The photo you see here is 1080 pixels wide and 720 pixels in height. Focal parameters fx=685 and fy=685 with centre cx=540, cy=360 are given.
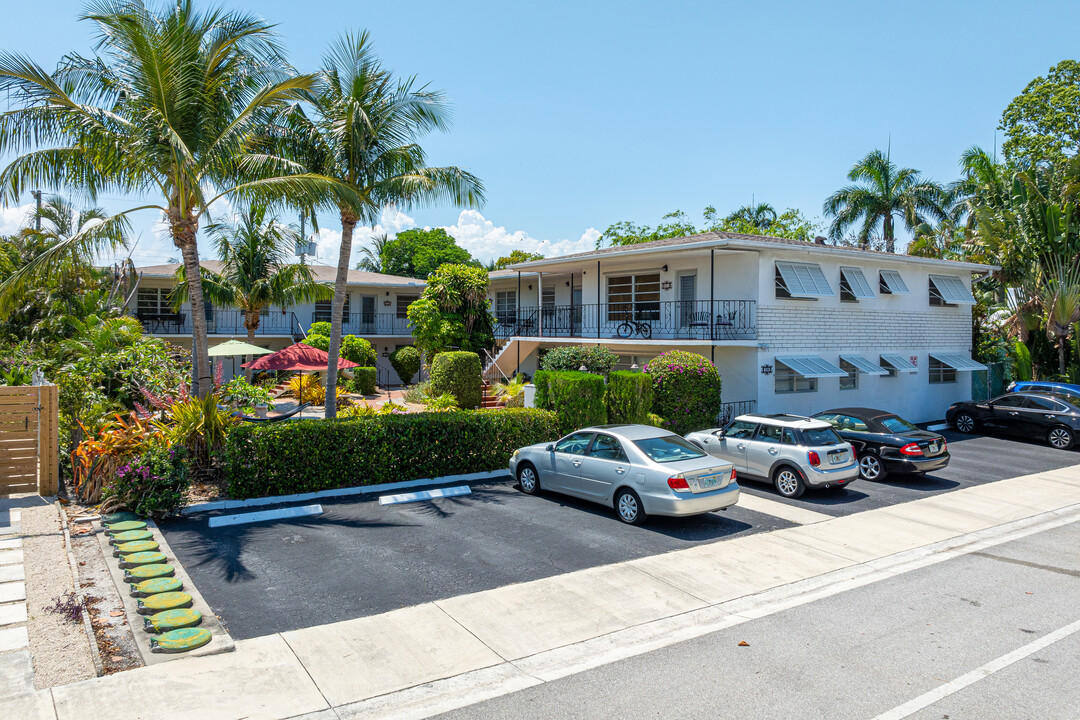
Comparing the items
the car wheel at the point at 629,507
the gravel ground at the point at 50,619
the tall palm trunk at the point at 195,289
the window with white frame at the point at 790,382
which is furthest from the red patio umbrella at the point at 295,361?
the window with white frame at the point at 790,382

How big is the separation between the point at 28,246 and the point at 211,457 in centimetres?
1852

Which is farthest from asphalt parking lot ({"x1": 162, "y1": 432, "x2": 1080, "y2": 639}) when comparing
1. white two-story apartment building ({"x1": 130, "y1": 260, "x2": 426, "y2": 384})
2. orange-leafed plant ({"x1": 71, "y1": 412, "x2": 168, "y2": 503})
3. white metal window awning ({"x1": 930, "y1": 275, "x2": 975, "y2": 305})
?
white two-story apartment building ({"x1": 130, "y1": 260, "x2": 426, "y2": 384})

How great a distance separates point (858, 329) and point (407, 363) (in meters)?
18.1

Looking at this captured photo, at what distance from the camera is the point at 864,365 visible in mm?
21172

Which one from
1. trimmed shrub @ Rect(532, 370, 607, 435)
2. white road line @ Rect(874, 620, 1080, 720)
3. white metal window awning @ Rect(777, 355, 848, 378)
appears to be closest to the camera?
white road line @ Rect(874, 620, 1080, 720)

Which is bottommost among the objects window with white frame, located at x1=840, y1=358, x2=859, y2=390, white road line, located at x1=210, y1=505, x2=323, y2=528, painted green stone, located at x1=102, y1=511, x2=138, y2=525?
white road line, located at x1=210, y1=505, x2=323, y2=528

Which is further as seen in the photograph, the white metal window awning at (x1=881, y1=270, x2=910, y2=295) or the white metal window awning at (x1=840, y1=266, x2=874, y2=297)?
the white metal window awning at (x1=881, y1=270, x2=910, y2=295)

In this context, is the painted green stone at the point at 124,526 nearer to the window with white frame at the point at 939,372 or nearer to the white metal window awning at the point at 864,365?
the white metal window awning at the point at 864,365

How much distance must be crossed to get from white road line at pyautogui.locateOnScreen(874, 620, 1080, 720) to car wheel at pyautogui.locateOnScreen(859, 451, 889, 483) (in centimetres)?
728

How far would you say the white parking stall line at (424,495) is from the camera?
37.9 feet

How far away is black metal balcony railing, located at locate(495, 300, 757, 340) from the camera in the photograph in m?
19.7

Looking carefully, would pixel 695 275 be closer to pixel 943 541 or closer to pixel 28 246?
pixel 943 541

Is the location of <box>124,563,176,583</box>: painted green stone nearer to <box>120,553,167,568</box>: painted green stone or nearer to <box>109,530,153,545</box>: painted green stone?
<box>120,553,167,568</box>: painted green stone

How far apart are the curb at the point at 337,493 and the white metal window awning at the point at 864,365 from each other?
501 inches
